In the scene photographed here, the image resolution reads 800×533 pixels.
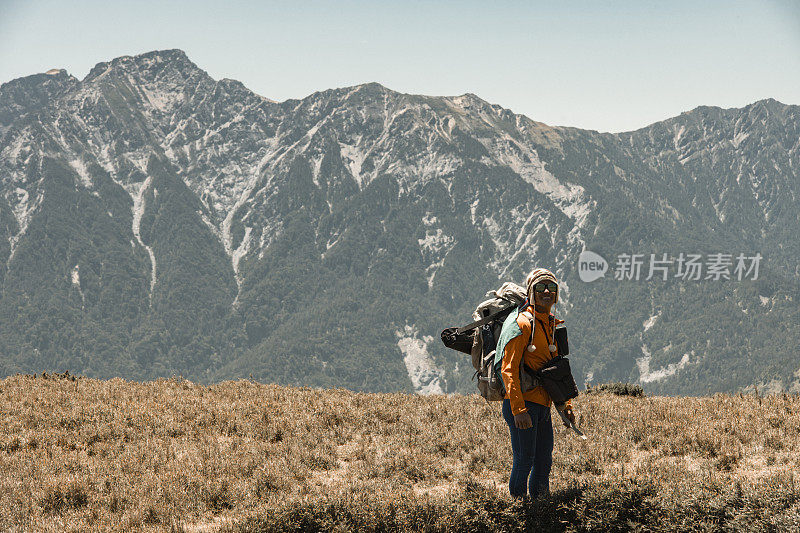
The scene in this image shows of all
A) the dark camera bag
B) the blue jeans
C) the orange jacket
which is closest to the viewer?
the orange jacket

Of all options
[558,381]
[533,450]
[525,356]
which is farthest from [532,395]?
[533,450]

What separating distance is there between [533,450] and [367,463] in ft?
11.3

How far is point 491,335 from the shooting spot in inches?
304

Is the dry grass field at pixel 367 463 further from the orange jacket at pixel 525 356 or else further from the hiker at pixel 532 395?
the orange jacket at pixel 525 356

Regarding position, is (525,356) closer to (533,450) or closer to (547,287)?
(547,287)

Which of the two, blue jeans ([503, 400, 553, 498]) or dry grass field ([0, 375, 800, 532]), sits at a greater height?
blue jeans ([503, 400, 553, 498])

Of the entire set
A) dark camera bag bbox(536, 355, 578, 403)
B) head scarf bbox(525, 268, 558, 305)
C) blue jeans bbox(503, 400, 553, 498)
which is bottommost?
blue jeans bbox(503, 400, 553, 498)

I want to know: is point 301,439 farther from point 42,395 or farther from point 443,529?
point 42,395

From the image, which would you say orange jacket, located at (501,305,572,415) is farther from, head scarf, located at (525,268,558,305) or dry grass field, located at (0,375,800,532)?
dry grass field, located at (0,375,800,532)

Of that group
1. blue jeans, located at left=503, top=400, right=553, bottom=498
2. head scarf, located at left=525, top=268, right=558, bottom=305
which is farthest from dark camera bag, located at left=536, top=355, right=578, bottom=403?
head scarf, located at left=525, top=268, right=558, bottom=305

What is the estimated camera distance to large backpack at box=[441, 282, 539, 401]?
24.2 ft

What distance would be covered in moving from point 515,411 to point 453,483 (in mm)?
2653

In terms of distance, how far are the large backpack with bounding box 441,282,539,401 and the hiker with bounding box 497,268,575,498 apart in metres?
0.15

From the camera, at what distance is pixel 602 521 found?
7008mm
